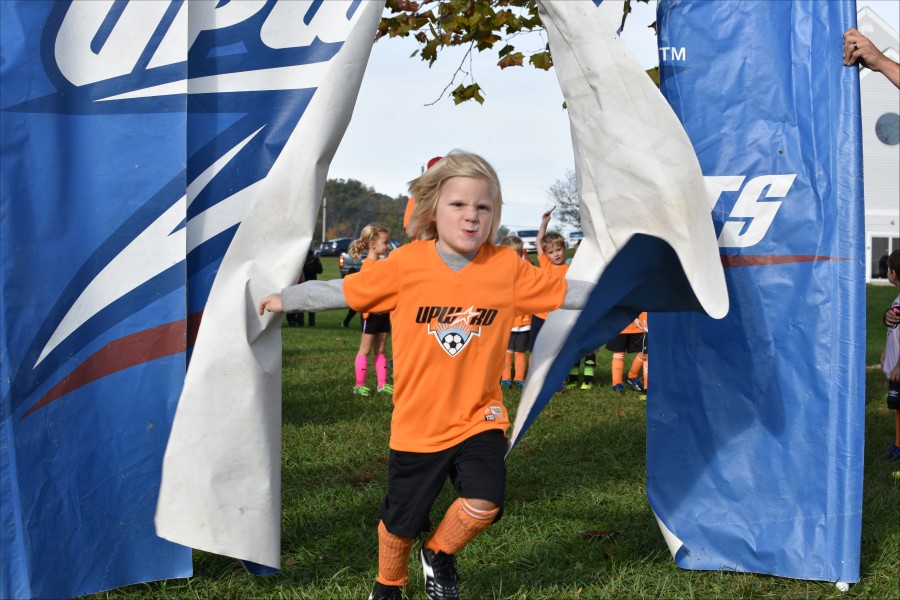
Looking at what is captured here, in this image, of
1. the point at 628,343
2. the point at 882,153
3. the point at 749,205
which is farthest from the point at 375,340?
the point at 882,153

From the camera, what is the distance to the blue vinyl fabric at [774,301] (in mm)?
3994

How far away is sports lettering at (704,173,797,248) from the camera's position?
13.4 ft

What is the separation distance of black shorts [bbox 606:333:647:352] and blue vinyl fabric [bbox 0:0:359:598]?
24.1 feet

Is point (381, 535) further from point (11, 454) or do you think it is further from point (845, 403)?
point (845, 403)

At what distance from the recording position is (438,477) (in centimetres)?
360

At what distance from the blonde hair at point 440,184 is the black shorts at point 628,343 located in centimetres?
714

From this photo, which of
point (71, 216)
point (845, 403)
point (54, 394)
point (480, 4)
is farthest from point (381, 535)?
point (480, 4)

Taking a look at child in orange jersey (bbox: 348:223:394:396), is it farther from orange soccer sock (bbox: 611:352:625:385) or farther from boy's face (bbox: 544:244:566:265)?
orange soccer sock (bbox: 611:352:625:385)

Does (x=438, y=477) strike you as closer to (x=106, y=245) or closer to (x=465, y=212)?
(x=465, y=212)

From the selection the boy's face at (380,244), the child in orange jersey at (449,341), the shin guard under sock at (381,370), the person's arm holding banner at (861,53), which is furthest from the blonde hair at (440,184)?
the boy's face at (380,244)

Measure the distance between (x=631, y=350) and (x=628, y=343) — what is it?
91mm

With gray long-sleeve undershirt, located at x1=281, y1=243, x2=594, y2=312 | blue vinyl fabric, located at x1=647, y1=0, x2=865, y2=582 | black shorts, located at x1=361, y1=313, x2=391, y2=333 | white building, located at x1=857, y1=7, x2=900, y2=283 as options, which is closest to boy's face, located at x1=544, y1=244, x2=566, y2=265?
black shorts, located at x1=361, y1=313, x2=391, y2=333

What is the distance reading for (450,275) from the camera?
11.8ft

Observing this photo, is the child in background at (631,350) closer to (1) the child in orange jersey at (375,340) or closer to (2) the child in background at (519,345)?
(2) the child in background at (519,345)
